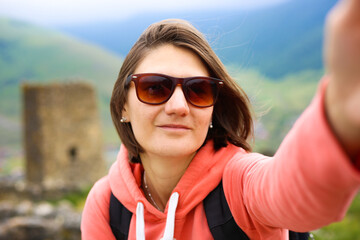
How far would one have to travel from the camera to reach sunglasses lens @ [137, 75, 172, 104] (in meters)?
1.63

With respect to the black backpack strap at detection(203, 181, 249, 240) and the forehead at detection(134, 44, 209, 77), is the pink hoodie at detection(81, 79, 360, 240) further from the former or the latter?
the forehead at detection(134, 44, 209, 77)

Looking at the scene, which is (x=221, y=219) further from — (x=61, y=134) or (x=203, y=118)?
(x=61, y=134)

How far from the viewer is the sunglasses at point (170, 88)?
1.63 m

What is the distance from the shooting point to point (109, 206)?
1924 millimetres

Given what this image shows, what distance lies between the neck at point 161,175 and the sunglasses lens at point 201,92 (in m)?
0.33

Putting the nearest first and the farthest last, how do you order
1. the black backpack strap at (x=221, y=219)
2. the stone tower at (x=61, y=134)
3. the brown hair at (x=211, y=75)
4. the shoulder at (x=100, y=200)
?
the black backpack strap at (x=221, y=219), the brown hair at (x=211, y=75), the shoulder at (x=100, y=200), the stone tower at (x=61, y=134)

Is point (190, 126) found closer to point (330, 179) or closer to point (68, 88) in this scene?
point (330, 179)

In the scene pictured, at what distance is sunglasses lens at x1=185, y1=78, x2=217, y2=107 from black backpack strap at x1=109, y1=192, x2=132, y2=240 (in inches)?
26.4

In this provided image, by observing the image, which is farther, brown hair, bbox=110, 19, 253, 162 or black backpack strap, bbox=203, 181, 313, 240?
brown hair, bbox=110, 19, 253, 162

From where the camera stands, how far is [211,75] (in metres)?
1.79

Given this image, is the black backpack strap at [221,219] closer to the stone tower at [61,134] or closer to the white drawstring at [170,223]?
the white drawstring at [170,223]

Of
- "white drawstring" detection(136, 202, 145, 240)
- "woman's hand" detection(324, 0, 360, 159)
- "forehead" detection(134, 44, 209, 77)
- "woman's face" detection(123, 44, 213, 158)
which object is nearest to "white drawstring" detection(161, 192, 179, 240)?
"white drawstring" detection(136, 202, 145, 240)

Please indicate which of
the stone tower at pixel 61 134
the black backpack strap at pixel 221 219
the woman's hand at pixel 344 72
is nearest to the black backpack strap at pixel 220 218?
the black backpack strap at pixel 221 219

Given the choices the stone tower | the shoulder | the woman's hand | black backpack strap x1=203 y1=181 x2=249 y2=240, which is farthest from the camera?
the stone tower
